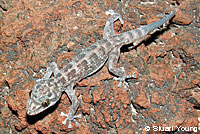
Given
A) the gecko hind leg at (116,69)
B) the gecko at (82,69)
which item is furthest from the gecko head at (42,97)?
the gecko hind leg at (116,69)

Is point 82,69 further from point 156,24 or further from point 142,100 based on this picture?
point 156,24

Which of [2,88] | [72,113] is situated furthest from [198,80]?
[2,88]

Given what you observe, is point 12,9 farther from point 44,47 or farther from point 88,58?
point 88,58

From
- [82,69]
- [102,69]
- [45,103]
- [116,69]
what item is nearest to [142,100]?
[116,69]

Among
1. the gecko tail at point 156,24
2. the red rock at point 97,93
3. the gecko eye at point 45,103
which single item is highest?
the gecko tail at point 156,24

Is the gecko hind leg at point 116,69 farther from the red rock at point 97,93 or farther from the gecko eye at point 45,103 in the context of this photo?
the gecko eye at point 45,103

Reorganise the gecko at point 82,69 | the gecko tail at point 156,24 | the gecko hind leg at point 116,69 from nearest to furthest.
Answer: the gecko at point 82,69 < the gecko hind leg at point 116,69 < the gecko tail at point 156,24
